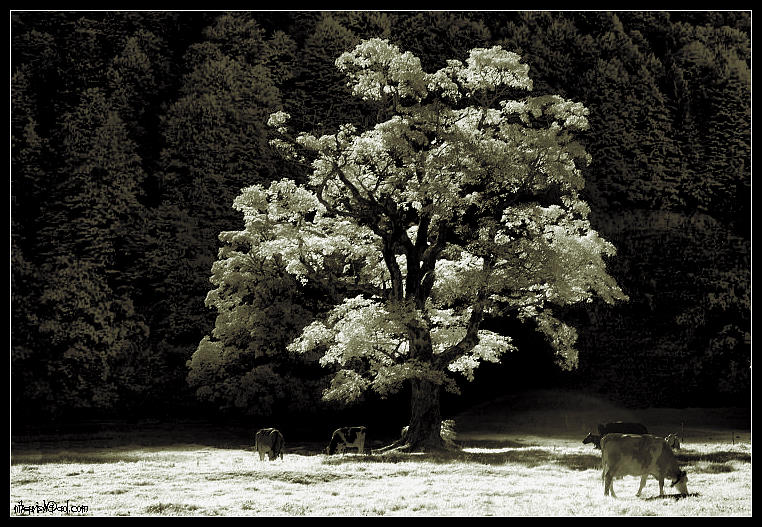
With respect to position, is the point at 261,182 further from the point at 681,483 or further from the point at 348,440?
the point at 681,483

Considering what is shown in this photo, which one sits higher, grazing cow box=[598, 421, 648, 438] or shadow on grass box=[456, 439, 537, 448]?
grazing cow box=[598, 421, 648, 438]

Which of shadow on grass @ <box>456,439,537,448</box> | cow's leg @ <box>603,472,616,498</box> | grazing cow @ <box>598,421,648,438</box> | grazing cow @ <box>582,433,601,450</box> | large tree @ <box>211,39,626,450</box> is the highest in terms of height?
large tree @ <box>211,39,626,450</box>

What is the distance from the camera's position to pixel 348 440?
21.5 meters

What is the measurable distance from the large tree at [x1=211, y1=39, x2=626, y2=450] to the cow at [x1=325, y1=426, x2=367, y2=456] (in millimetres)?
1119

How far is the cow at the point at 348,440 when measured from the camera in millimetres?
21219

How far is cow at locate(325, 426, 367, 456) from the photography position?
835 inches

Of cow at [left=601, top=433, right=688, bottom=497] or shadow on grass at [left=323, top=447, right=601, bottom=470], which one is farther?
shadow on grass at [left=323, top=447, right=601, bottom=470]

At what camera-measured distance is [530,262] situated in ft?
64.4

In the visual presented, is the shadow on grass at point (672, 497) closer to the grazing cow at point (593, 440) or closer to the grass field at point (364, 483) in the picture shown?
the grass field at point (364, 483)

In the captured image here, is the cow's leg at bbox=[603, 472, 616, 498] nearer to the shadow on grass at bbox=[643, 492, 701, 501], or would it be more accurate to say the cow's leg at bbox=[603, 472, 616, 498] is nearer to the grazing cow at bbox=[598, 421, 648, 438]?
the shadow on grass at bbox=[643, 492, 701, 501]

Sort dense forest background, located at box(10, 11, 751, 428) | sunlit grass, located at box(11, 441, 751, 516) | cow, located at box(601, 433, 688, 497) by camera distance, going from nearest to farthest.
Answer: sunlit grass, located at box(11, 441, 751, 516) < cow, located at box(601, 433, 688, 497) < dense forest background, located at box(10, 11, 751, 428)

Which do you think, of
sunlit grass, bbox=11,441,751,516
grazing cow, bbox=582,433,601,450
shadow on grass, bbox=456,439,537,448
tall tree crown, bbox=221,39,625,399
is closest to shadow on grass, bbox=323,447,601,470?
sunlit grass, bbox=11,441,751,516

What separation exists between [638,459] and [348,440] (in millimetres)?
9966

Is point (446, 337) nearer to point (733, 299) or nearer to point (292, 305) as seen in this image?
point (292, 305)
